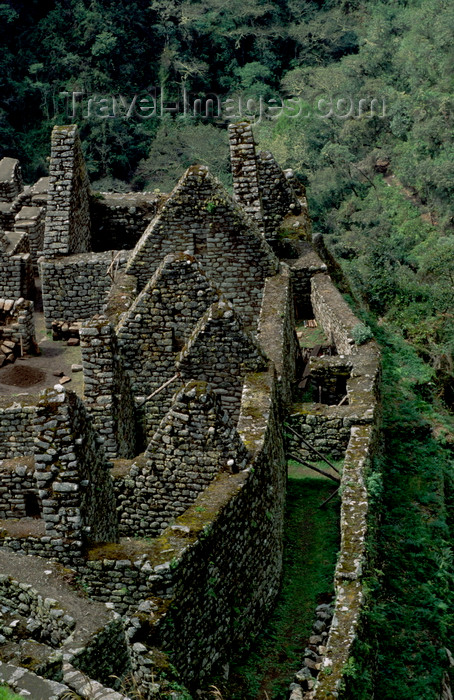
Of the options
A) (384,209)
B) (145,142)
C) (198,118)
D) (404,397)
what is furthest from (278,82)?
(404,397)

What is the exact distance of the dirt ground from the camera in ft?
49.6

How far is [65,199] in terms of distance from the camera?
1833cm

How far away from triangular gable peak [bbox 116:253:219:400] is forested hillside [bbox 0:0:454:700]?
61.7 ft

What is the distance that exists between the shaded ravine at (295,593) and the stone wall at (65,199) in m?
5.70

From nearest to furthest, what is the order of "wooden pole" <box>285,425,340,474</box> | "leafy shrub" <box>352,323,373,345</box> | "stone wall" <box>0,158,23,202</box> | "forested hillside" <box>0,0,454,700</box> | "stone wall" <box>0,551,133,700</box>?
"stone wall" <box>0,551,133,700</box> < "wooden pole" <box>285,425,340,474</box> < "leafy shrub" <box>352,323,373,345</box> < "stone wall" <box>0,158,23,202</box> < "forested hillside" <box>0,0,454,700</box>

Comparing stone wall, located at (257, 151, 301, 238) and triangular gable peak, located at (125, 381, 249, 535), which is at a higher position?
stone wall, located at (257, 151, 301, 238)

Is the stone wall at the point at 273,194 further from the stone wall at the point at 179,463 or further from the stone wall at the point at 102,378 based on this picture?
the stone wall at the point at 179,463

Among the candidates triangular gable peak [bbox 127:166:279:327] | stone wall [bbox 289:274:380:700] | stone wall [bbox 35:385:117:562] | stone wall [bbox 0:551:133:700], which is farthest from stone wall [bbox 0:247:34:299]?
stone wall [bbox 0:551:133:700]

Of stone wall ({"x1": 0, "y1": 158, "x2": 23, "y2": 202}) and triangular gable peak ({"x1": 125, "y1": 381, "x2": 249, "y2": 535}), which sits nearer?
triangular gable peak ({"x1": 125, "y1": 381, "x2": 249, "y2": 535})

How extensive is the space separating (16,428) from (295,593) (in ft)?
12.7

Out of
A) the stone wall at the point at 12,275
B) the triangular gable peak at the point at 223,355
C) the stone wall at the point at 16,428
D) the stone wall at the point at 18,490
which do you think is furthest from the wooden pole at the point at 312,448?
the stone wall at the point at 12,275

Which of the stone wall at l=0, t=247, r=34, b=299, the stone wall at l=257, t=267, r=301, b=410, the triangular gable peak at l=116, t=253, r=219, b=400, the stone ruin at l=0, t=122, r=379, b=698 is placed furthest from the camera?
the stone wall at l=0, t=247, r=34, b=299

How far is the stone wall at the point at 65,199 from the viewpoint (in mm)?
17859

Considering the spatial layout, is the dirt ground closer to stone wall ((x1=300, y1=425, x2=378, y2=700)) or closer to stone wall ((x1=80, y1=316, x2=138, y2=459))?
stone wall ((x1=80, y1=316, x2=138, y2=459))
